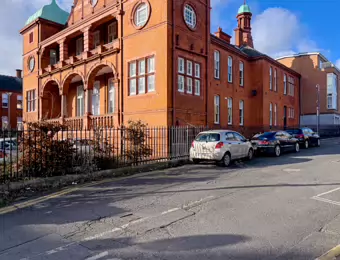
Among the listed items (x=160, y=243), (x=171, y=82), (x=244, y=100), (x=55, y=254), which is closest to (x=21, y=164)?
(x=55, y=254)

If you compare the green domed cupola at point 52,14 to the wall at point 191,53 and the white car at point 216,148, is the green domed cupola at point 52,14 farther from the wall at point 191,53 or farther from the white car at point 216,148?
the white car at point 216,148

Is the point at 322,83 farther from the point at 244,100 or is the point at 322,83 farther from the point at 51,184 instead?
the point at 51,184

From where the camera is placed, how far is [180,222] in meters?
5.36

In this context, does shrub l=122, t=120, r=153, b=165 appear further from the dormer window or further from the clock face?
the clock face

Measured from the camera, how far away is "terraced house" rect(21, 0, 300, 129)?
17.0m

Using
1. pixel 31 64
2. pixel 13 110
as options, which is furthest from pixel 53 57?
pixel 13 110

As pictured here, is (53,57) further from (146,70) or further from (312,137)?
(312,137)

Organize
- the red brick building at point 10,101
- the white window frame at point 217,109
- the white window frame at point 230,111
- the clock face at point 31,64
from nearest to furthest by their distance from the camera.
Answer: the white window frame at point 217,109
the white window frame at point 230,111
the clock face at point 31,64
the red brick building at point 10,101

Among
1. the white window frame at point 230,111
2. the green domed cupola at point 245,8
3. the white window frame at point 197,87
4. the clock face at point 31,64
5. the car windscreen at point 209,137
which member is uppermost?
the green domed cupola at point 245,8

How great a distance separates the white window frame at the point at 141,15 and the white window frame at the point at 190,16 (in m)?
2.40

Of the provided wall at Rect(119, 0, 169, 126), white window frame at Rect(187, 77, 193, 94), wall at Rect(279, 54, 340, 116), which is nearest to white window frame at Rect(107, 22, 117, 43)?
wall at Rect(119, 0, 169, 126)

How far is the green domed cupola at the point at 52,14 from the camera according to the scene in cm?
2744

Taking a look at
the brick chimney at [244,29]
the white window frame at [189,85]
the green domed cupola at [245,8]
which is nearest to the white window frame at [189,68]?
the white window frame at [189,85]

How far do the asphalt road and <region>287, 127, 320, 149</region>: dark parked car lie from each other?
13.9 meters
